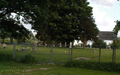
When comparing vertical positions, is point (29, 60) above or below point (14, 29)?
below

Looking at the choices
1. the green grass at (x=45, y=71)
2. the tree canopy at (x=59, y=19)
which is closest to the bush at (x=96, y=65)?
the green grass at (x=45, y=71)

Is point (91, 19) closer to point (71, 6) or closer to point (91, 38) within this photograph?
point (91, 38)

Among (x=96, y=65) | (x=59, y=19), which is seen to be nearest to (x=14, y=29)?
(x=96, y=65)

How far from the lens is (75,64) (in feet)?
36.4

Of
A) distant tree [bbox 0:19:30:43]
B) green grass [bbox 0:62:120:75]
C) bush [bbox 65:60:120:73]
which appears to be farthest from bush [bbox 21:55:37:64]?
distant tree [bbox 0:19:30:43]

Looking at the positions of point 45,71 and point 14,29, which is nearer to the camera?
point 45,71

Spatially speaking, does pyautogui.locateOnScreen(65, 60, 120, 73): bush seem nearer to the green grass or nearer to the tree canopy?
the green grass

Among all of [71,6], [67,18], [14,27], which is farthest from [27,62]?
[71,6]

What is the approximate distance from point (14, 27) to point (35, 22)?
9.00ft

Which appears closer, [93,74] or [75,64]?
[93,74]

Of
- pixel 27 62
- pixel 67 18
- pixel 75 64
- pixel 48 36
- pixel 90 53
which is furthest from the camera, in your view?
pixel 48 36

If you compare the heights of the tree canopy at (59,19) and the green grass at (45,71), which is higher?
the tree canopy at (59,19)

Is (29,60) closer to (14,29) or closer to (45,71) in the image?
(45,71)

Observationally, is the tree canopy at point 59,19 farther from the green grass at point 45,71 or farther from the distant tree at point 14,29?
the green grass at point 45,71
